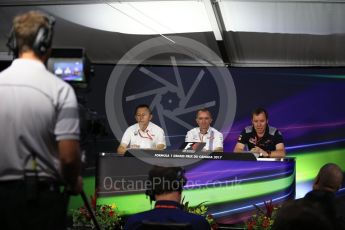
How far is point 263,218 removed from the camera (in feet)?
14.9

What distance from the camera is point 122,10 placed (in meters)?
5.75

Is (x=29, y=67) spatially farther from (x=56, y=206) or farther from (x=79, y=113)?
(x=56, y=206)

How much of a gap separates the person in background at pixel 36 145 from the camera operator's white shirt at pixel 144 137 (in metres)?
4.24

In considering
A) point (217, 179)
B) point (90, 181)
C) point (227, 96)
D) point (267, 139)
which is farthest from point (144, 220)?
point (227, 96)

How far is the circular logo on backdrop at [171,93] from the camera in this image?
745 cm

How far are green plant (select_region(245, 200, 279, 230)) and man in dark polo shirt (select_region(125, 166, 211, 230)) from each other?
1.88 meters

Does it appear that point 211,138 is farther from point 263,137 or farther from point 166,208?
point 166,208

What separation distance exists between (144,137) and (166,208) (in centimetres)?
362

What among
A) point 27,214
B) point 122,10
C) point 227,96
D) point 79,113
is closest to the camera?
point 27,214

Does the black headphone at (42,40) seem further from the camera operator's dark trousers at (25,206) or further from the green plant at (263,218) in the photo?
the green plant at (263,218)

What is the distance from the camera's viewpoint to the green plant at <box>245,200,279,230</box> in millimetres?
4473

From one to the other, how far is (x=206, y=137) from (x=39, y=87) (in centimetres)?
452

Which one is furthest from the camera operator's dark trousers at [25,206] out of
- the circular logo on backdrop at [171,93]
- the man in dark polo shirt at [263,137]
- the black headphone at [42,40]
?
the circular logo on backdrop at [171,93]

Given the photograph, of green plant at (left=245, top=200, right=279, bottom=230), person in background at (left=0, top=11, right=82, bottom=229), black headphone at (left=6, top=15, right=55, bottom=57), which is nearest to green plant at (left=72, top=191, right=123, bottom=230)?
green plant at (left=245, top=200, right=279, bottom=230)
